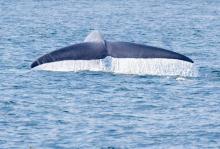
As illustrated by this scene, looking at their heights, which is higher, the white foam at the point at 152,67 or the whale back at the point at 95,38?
the whale back at the point at 95,38

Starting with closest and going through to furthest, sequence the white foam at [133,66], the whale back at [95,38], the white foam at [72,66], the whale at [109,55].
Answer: the whale at [109,55] < the white foam at [72,66] < the white foam at [133,66] < the whale back at [95,38]

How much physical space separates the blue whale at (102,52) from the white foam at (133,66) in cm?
15

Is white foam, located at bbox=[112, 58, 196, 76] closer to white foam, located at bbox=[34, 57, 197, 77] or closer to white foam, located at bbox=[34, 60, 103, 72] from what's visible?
white foam, located at bbox=[34, 57, 197, 77]

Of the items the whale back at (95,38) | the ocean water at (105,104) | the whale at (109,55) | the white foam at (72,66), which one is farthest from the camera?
the whale back at (95,38)

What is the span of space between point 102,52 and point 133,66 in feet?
7.25

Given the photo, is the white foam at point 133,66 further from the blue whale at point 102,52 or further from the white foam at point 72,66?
the blue whale at point 102,52

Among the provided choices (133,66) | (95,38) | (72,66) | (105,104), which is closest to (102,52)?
(95,38)

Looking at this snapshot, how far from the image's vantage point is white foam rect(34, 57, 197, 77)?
82.7 ft

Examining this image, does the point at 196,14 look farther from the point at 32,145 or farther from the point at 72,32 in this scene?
the point at 32,145

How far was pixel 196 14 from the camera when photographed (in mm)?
68875

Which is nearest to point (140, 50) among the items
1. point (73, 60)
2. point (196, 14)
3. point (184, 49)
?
point (73, 60)

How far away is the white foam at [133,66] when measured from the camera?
25202mm

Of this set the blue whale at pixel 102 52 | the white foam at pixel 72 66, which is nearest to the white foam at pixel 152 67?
the blue whale at pixel 102 52

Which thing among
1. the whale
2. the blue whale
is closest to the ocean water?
the whale
